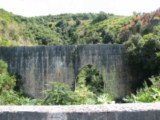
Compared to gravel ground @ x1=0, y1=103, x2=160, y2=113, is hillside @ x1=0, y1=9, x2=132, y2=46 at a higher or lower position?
higher

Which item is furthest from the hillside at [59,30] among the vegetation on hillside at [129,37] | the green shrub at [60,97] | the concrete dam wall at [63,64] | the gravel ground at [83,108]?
the gravel ground at [83,108]

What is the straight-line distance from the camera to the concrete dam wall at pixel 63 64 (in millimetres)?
24062

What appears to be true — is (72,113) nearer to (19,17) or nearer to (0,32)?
(0,32)

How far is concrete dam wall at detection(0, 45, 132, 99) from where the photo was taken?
24062 millimetres

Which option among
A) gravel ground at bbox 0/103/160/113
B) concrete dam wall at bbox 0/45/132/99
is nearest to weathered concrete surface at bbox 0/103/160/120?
gravel ground at bbox 0/103/160/113

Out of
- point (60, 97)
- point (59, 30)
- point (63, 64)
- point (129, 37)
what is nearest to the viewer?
point (60, 97)

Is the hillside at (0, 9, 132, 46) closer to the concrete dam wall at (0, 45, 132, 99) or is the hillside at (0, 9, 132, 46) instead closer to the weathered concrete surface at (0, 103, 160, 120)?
the concrete dam wall at (0, 45, 132, 99)

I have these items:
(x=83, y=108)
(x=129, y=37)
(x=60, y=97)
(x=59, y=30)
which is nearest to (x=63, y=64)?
(x=129, y=37)

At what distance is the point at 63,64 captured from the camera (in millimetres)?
24391

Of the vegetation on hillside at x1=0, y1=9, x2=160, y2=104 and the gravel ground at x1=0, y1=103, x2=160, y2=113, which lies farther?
the vegetation on hillside at x1=0, y1=9, x2=160, y2=104

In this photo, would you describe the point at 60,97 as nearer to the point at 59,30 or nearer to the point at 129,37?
the point at 129,37

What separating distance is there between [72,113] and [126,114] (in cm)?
35

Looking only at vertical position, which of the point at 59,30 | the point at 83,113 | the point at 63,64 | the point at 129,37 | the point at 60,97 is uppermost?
the point at 59,30

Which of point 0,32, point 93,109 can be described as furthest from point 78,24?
point 93,109
